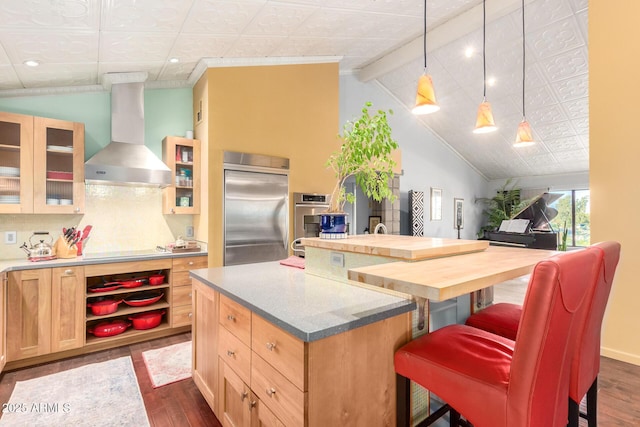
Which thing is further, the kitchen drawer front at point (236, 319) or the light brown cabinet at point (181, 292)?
the light brown cabinet at point (181, 292)

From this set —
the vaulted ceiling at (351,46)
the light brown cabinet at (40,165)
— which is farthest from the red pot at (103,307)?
the vaulted ceiling at (351,46)

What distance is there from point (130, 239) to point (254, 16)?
8.87 ft

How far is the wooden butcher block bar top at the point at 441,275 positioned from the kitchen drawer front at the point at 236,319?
2.14 ft

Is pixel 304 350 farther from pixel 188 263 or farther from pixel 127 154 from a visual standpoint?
pixel 127 154

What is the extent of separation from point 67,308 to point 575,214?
10.4m

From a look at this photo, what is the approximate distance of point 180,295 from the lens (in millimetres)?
3385

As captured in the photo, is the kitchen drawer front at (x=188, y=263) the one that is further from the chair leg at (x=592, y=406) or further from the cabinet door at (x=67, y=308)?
the chair leg at (x=592, y=406)

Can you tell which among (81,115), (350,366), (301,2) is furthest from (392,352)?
(81,115)

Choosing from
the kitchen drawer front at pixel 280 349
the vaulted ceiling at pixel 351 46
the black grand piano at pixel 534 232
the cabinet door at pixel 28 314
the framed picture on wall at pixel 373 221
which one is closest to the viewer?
the kitchen drawer front at pixel 280 349

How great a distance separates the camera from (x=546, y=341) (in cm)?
101

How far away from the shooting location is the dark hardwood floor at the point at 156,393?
6.65 ft

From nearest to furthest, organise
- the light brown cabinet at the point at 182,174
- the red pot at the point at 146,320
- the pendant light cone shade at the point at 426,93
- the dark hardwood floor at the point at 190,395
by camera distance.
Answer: the dark hardwood floor at the point at 190,395
the pendant light cone shade at the point at 426,93
the red pot at the point at 146,320
the light brown cabinet at the point at 182,174

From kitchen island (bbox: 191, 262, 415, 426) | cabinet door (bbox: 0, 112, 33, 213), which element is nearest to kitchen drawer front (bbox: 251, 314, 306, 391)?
kitchen island (bbox: 191, 262, 415, 426)

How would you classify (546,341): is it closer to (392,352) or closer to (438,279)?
(438,279)
